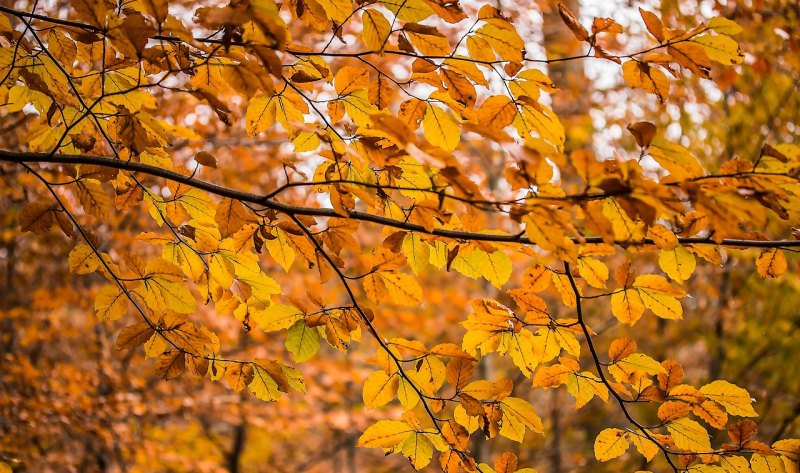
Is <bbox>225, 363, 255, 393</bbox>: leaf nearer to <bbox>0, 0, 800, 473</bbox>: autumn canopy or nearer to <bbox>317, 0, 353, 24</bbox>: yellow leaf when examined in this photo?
<bbox>0, 0, 800, 473</bbox>: autumn canopy

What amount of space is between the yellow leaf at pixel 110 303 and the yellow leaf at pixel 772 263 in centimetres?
122

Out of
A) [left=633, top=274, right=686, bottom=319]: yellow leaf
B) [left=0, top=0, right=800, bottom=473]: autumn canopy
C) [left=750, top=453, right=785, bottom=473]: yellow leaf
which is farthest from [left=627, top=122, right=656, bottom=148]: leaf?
[left=750, top=453, right=785, bottom=473]: yellow leaf

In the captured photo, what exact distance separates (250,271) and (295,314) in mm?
133

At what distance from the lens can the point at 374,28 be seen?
97cm

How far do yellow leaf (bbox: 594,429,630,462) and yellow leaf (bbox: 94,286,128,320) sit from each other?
0.98 meters

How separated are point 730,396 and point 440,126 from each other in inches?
29.1

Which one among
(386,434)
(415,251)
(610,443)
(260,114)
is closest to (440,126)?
(415,251)

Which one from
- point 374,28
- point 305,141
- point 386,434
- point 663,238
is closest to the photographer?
point 663,238

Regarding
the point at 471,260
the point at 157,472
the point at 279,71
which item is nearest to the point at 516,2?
the point at 471,260

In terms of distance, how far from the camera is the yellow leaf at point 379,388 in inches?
44.3

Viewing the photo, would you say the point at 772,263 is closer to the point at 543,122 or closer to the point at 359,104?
the point at 543,122

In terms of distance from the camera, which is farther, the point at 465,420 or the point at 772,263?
the point at 465,420

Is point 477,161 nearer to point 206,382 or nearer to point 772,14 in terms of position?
point 772,14

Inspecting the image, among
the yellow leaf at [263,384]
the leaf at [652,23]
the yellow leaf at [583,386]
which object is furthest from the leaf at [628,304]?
the yellow leaf at [263,384]
